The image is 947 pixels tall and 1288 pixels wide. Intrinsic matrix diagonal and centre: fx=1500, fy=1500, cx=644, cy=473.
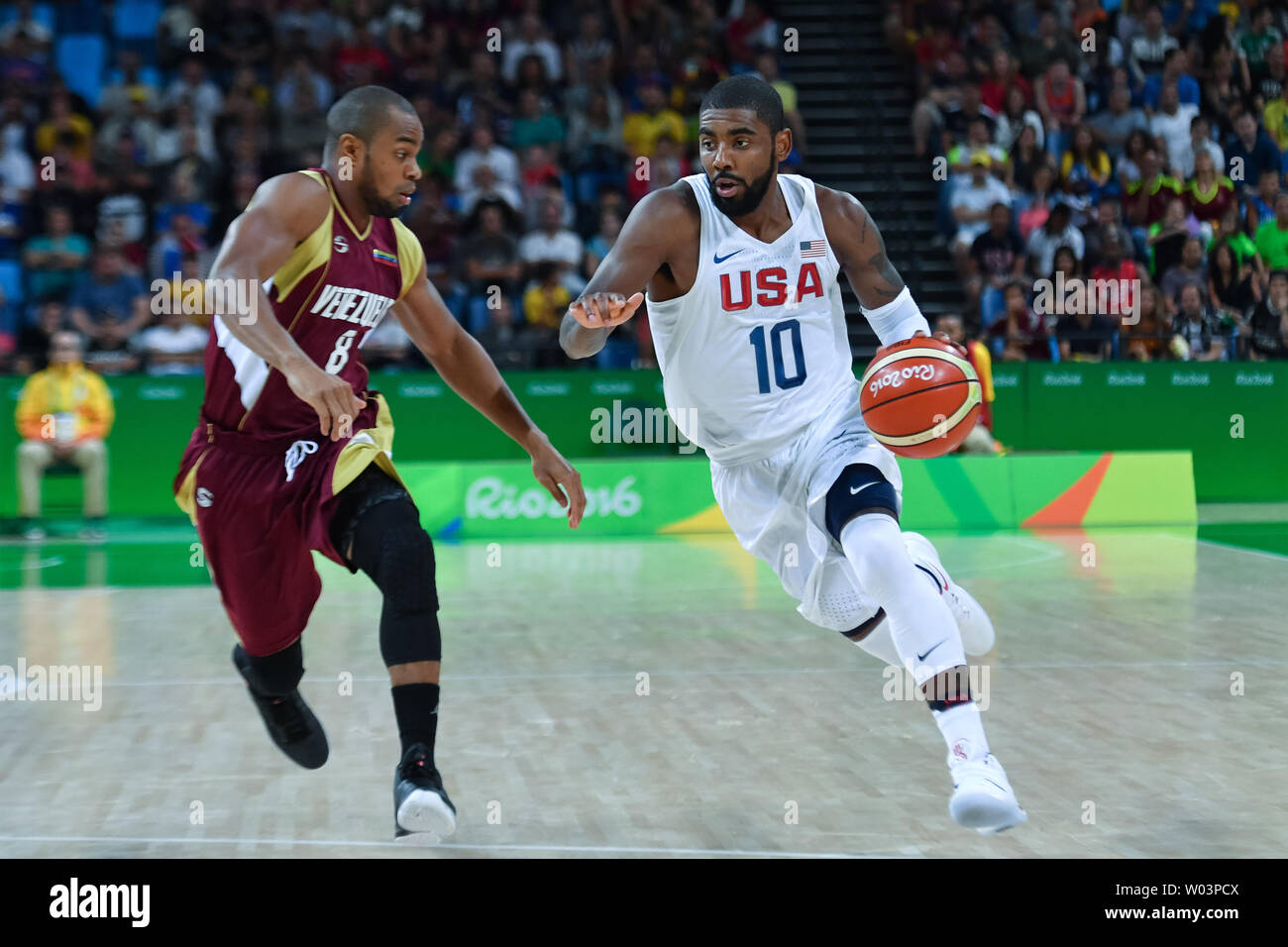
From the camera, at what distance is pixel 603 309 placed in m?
4.23

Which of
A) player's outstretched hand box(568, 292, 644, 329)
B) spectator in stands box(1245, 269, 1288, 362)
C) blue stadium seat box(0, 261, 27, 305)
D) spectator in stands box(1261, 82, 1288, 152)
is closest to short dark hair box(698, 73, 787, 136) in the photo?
player's outstretched hand box(568, 292, 644, 329)

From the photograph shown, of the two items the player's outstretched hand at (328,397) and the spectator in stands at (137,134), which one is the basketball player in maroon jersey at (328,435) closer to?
the player's outstretched hand at (328,397)

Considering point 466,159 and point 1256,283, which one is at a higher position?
point 466,159

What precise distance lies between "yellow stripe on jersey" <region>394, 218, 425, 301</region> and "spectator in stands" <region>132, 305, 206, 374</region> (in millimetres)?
9283

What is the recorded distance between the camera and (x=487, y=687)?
656 cm

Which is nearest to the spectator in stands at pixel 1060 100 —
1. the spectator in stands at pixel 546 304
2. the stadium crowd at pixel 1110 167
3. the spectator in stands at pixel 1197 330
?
the stadium crowd at pixel 1110 167

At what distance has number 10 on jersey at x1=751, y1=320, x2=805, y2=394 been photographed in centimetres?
489

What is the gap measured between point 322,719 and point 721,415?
2.18 metres

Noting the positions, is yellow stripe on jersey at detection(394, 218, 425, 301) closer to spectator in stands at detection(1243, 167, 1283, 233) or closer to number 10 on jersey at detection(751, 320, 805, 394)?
number 10 on jersey at detection(751, 320, 805, 394)

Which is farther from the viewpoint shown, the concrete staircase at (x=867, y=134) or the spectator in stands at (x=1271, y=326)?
the concrete staircase at (x=867, y=134)

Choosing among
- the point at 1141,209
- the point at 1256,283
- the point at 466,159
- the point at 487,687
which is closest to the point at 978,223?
the point at 1141,209

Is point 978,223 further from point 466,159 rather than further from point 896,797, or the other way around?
point 896,797

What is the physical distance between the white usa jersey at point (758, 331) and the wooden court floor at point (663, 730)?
120cm

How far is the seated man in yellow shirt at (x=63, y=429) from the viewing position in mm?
12625
